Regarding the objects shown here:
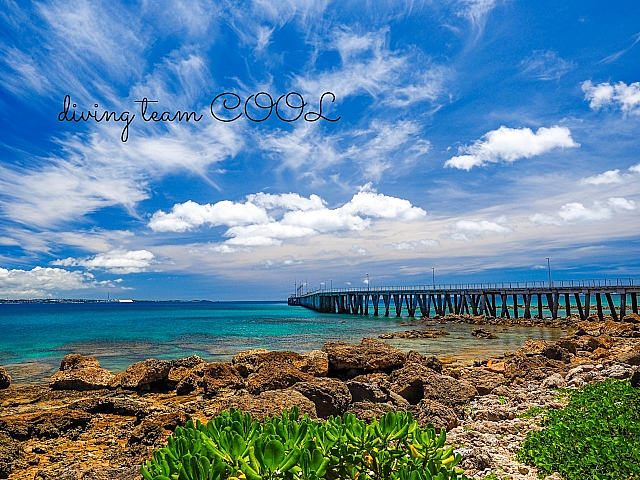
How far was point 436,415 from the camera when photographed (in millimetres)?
7348

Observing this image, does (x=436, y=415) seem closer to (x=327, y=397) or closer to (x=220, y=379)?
(x=327, y=397)

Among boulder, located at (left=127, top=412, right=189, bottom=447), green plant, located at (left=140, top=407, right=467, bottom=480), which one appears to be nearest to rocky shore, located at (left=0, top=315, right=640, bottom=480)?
boulder, located at (left=127, top=412, right=189, bottom=447)

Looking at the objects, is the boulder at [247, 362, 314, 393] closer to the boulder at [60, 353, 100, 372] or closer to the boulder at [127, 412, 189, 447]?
the boulder at [127, 412, 189, 447]

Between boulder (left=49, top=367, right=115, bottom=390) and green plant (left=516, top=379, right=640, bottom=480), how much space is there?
1046 cm

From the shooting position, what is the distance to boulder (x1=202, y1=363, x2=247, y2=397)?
1091 cm

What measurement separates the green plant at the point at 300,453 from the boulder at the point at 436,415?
4747 mm

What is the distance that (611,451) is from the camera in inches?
202

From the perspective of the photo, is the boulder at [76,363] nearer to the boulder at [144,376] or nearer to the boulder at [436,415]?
the boulder at [144,376]

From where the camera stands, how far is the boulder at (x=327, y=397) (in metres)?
7.59

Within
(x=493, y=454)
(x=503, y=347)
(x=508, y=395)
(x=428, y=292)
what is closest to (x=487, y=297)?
(x=428, y=292)

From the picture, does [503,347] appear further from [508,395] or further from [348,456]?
[348,456]

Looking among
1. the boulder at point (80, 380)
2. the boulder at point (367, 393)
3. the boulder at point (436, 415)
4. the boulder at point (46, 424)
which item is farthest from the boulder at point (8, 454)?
the boulder at point (436, 415)

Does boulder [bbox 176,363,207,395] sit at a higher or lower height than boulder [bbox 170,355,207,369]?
lower

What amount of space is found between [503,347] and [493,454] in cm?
2102
